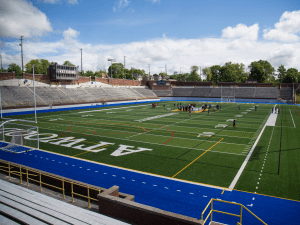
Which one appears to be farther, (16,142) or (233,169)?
(16,142)

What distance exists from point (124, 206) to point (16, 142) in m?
12.1

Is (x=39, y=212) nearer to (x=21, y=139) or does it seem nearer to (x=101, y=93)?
(x=21, y=139)

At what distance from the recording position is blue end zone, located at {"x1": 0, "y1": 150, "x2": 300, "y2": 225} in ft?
25.7

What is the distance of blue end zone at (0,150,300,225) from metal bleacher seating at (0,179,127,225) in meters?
3.13

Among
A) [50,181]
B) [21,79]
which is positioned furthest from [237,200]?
[21,79]

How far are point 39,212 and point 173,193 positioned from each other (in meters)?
5.34

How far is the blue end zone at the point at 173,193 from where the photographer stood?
784cm

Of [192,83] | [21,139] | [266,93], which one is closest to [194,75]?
[192,83]

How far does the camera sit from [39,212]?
6137 millimetres

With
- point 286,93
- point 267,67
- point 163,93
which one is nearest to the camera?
point 286,93

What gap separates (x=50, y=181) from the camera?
8758 mm

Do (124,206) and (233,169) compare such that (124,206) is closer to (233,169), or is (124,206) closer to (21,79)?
(233,169)

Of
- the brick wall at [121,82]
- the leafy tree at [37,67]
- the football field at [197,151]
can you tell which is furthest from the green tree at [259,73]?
the leafy tree at [37,67]

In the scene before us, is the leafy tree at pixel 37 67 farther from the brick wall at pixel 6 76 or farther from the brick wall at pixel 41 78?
the brick wall at pixel 6 76
